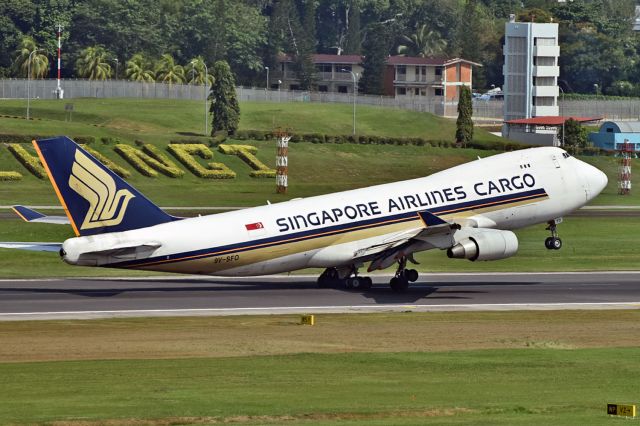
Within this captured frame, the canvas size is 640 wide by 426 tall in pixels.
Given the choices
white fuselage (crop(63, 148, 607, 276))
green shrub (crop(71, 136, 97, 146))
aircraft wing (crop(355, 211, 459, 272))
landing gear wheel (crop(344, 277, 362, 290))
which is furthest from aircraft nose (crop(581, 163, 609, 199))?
green shrub (crop(71, 136, 97, 146))

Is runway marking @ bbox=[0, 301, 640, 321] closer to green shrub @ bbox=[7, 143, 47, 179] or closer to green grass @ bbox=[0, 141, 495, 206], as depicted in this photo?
green grass @ bbox=[0, 141, 495, 206]

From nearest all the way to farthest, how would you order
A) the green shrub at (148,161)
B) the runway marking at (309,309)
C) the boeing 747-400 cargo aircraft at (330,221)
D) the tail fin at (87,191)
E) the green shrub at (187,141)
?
the tail fin at (87,191)
the runway marking at (309,309)
the boeing 747-400 cargo aircraft at (330,221)
the green shrub at (148,161)
the green shrub at (187,141)

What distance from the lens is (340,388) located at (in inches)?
1512

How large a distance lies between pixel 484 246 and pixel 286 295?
32.1 ft

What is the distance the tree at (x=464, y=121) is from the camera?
171 m

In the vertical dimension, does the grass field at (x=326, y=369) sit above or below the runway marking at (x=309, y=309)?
above

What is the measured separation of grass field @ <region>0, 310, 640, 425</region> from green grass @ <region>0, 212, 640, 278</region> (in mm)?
19535

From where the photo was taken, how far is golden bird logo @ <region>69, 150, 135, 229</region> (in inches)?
2179

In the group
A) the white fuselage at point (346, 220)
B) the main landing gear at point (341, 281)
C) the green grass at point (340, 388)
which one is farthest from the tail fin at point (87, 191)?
the green grass at point (340, 388)

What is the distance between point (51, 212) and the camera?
105 metres

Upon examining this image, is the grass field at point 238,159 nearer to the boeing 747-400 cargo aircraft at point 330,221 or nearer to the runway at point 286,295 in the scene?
the runway at point 286,295

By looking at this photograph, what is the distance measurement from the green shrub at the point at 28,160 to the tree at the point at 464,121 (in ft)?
196

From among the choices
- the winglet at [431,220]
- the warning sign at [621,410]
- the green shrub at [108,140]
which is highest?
the winglet at [431,220]

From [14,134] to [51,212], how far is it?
142ft
